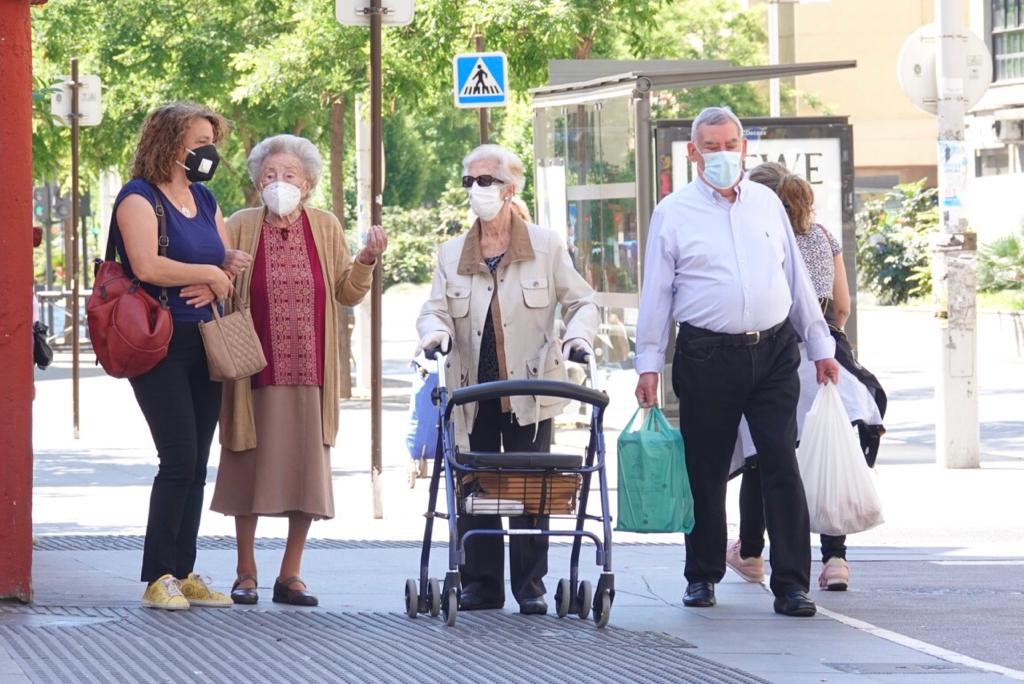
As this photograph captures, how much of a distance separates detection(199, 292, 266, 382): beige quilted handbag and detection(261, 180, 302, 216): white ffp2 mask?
486mm

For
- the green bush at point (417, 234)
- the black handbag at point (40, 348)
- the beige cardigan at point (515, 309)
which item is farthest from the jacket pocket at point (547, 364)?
the green bush at point (417, 234)

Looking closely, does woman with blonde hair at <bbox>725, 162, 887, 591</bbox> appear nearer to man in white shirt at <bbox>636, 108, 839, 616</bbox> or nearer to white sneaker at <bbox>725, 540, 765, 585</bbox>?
white sneaker at <bbox>725, 540, 765, 585</bbox>

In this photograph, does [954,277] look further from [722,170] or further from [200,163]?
[200,163]

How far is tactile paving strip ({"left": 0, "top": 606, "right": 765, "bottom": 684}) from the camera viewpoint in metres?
6.17

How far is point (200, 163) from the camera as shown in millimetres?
7676

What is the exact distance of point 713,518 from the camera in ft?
26.4

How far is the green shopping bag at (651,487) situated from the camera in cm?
759

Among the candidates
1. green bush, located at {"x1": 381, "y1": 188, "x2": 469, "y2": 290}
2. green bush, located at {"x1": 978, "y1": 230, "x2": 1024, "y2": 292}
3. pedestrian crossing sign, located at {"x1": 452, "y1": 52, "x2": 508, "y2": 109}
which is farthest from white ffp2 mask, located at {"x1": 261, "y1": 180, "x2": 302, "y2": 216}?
green bush, located at {"x1": 381, "y1": 188, "x2": 469, "y2": 290}

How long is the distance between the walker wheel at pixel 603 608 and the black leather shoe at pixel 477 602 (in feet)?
2.15

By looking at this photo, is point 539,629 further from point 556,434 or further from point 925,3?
point 925,3

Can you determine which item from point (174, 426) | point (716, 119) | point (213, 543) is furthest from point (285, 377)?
point (213, 543)

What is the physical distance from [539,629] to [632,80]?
7901mm

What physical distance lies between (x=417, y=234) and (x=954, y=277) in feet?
160

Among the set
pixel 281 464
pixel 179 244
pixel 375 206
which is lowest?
pixel 281 464
